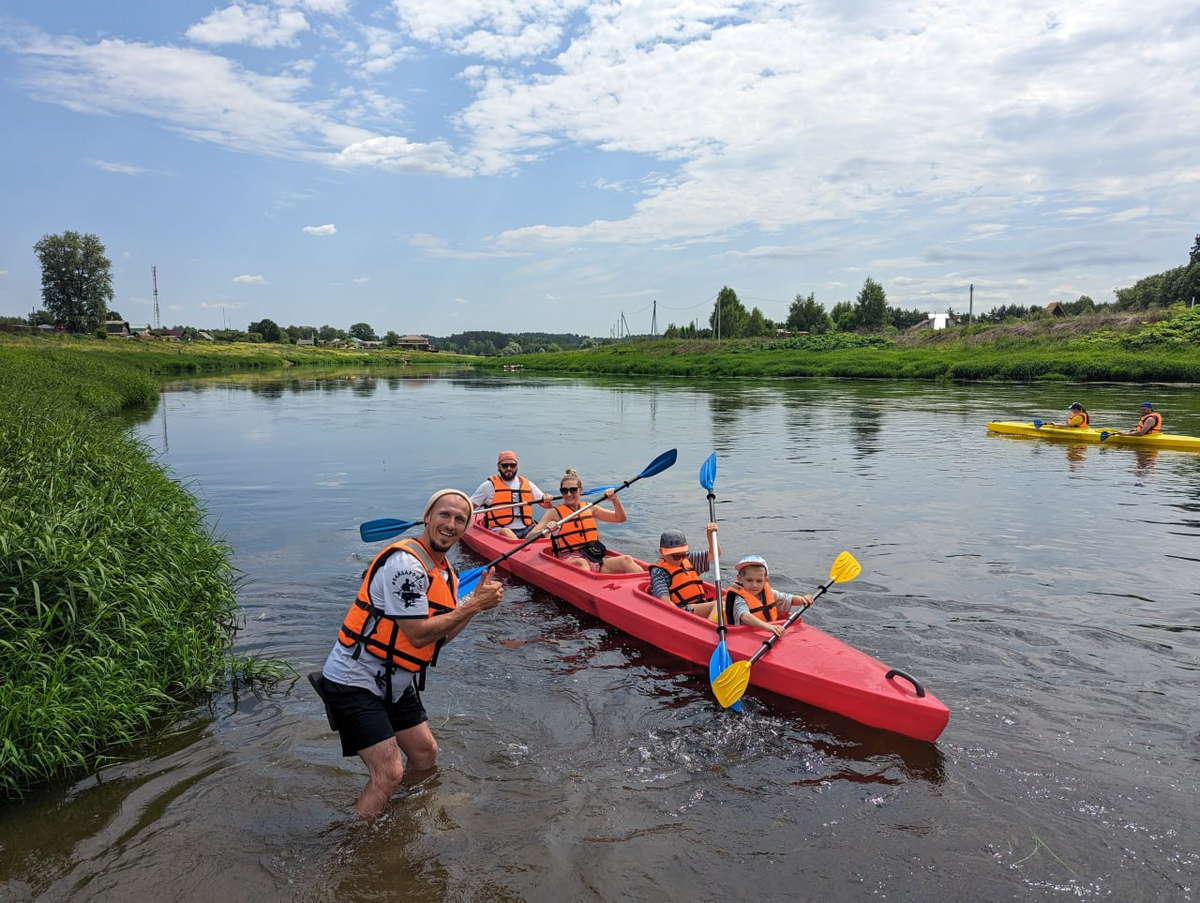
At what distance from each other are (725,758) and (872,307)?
63.7m

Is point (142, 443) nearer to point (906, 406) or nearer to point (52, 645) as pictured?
point (52, 645)

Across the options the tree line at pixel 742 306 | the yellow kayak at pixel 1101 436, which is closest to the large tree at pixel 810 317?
the tree line at pixel 742 306

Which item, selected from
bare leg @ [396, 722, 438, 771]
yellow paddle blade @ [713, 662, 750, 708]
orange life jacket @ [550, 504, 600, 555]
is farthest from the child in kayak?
bare leg @ [396, 722, 438, 771]

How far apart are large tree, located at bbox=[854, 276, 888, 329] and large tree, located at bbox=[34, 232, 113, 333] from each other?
59.2 meters

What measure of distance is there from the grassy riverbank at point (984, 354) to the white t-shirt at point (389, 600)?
3787 centimetres

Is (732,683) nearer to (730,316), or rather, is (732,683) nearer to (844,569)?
(844,569)

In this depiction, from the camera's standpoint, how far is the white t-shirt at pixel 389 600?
3379mm

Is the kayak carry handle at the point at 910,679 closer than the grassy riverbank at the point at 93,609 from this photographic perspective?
No

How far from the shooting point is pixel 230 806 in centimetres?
411

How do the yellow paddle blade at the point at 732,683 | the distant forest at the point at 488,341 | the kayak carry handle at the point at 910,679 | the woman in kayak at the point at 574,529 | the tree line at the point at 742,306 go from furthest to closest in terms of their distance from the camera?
1. the distant forest at the point at 488,341
2. the tree line at the point at 742,306
3. the woman in kayak at the point at 574,529
4. the yellow paddle blade at the point at 732,683
5. the kayak carry handle at the point at 910,679

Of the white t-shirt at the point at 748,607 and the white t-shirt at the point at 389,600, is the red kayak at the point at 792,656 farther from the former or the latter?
the white t-shirt at the point at 389,600

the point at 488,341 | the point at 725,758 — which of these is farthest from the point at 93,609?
the point at 488,341

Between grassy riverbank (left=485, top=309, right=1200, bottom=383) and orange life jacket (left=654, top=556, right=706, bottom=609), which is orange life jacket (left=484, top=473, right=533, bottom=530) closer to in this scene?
orange life jacket (left=654, top=556, right=706, bottom=609)

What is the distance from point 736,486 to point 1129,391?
24784mm
